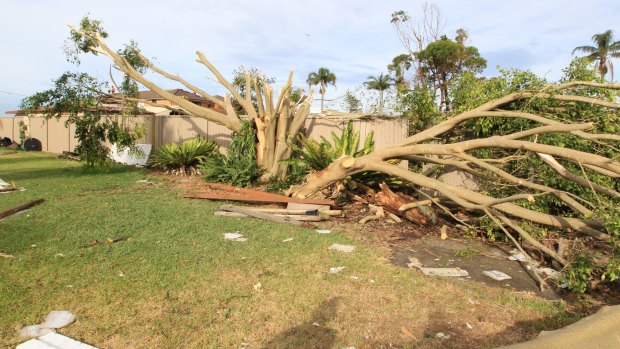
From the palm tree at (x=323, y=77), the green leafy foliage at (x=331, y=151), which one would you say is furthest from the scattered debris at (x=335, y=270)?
the palm tree at (x=323, y=77)

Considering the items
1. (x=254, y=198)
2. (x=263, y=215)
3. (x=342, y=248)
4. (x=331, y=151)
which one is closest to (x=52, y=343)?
(x=342, y=248)

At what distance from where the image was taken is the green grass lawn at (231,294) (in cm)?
338

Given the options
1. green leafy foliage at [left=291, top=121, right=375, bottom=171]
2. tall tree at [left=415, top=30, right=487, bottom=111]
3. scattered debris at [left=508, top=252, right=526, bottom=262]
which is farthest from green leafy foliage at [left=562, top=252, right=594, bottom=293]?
tall tree at [left=415, top=30, right=487, bottom=111]

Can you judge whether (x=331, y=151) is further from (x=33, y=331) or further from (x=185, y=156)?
(x=33, y=331)

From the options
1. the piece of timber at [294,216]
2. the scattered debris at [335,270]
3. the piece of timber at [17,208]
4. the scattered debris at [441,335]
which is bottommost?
the scattered debris at [441,335]

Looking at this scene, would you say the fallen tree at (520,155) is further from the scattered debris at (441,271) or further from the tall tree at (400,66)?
the tall tree at (400,66)

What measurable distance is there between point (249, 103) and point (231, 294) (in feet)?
26.4

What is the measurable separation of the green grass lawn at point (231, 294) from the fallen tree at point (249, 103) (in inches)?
186

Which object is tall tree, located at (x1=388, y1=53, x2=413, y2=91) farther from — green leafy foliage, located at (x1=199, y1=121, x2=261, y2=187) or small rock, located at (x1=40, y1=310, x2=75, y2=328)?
small rock, located at (x1=40, y1=310, x2=75, y2=328)

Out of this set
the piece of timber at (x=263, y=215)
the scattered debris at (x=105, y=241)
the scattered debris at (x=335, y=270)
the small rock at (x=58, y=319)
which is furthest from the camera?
the piece of timber at (x=263, y=215)

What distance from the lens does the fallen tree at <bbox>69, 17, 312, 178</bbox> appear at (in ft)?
35.5

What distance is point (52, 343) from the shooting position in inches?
122

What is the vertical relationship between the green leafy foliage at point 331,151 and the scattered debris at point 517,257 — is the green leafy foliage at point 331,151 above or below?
above

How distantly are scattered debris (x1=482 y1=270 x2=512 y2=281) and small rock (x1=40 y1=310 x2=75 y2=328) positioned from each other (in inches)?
165
